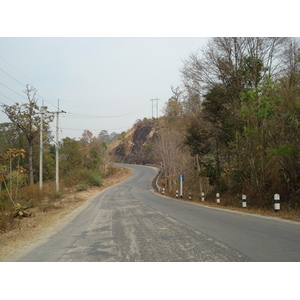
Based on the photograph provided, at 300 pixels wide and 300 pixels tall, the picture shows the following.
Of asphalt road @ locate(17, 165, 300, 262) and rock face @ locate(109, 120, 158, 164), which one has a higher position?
rock face @ locate(109, 120, 158, 164)

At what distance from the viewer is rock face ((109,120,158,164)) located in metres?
93.0

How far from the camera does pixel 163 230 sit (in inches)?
342

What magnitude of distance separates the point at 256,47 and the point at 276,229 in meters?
14.4

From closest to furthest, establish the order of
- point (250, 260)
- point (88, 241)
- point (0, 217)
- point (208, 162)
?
point (250, 260) < point (88, 241) < point (0, 217) < point (208, 162)

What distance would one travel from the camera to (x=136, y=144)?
329 feet

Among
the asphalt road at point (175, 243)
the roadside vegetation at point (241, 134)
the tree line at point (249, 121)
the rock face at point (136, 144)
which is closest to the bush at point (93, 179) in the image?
the roadside vegetation at point (241, 134)

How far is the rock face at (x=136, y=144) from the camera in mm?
93019

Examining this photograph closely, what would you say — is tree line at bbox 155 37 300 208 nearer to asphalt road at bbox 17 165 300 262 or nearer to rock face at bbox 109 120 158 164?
asphalt road at bbox 17 165 300 262

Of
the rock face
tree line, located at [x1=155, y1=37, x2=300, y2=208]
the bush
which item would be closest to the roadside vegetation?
tree line, located at [x1=155, y1=37, x2=300, y2=208]

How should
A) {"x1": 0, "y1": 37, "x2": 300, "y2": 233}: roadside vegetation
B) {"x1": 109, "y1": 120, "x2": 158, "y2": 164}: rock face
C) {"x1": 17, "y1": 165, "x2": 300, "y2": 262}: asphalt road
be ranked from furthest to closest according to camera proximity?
{"x1": 109, "y1": 120, "x2": 158, "y2": 164}: rock face → {"x1": 0, "y1": 37, "x2": 300, "y2": 233}: roadside vegetation → {"x1": 17, "y1": 165, "x2": 300, "y2": 262}: asphalt road

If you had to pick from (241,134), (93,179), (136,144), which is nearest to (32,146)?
(93,179)

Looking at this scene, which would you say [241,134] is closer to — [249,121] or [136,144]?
[249,121]

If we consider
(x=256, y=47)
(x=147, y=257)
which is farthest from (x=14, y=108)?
→ (x=147, y=257)

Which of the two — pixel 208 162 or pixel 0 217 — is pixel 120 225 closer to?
pixel 0 217
